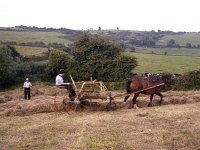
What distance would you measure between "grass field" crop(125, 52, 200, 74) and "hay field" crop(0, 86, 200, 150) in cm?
3728

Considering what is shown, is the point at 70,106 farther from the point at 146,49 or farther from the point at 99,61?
the point at 146,49

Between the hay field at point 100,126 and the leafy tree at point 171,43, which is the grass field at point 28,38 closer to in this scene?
the leafy tree at point 171,43

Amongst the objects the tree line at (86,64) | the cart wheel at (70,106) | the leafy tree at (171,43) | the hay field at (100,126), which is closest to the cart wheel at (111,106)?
the hay field at (100,126)

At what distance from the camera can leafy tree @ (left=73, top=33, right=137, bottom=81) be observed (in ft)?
145

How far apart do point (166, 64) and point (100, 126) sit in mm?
51648

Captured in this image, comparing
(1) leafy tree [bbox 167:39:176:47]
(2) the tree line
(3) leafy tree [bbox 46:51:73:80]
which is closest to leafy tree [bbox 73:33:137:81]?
(2) the tree line

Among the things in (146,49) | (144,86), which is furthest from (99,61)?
(146,49)

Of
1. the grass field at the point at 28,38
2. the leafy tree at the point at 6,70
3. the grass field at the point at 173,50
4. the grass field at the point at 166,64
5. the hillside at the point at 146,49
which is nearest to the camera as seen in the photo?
the leafy tree at the point at 6,70

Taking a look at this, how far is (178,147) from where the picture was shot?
42.1 feet

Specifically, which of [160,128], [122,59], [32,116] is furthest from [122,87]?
[160,128]

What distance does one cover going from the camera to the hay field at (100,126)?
1327 centimetres

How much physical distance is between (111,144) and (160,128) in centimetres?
282

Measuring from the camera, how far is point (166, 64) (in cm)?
6594

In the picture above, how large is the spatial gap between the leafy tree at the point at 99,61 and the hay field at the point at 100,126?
76.0 feet
